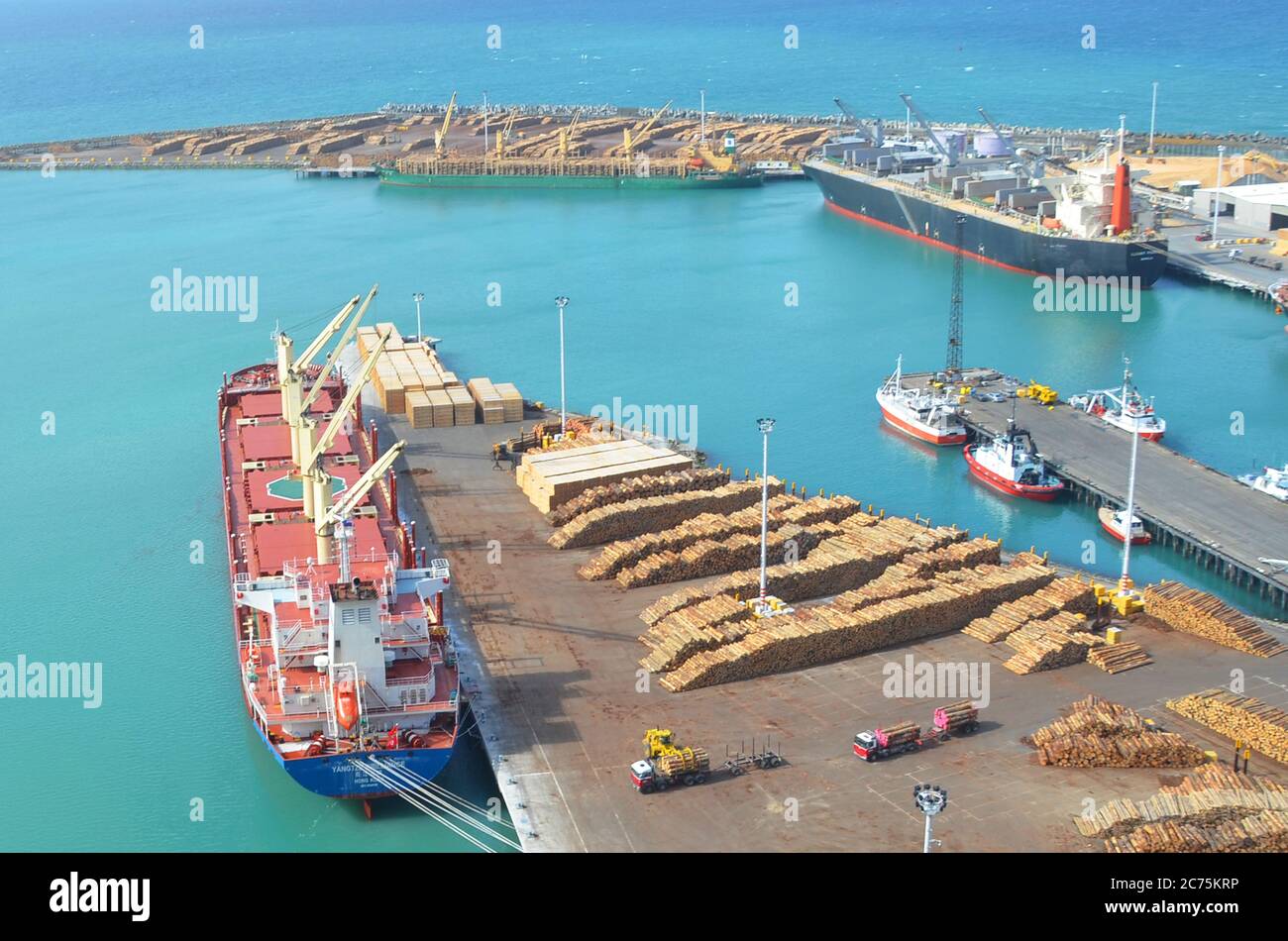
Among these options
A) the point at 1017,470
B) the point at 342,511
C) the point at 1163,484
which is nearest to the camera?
the point at 342,511

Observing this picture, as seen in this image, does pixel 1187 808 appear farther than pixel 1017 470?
No

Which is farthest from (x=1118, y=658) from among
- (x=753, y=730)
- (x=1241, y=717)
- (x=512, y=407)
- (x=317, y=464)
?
(x=512, y=407)

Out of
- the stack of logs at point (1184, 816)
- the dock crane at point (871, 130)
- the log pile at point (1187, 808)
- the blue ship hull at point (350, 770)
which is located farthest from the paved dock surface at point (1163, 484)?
the dock crane at point (871, 130)

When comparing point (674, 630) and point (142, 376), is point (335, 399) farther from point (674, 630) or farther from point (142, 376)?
Answer: point (674, 630)

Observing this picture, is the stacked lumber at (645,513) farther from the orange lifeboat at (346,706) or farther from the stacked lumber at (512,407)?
the orange lifeboat at (346,706)

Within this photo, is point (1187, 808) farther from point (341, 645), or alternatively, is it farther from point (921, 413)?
point (921, 413)

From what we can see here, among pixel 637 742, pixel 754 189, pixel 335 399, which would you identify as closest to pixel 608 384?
pixel 335 399
